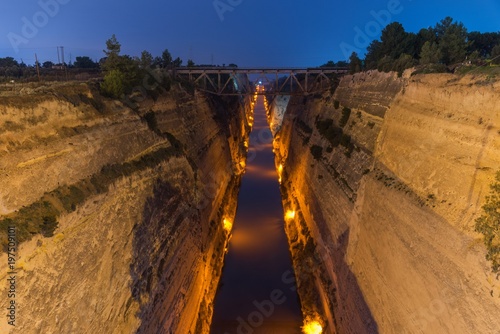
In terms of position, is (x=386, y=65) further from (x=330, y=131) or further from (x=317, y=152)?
(x=317, y=152)

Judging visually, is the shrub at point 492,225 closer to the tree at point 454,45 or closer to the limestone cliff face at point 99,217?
the limestone cliff face at point 99,217

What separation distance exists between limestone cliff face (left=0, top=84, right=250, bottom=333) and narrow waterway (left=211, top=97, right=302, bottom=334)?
170cm

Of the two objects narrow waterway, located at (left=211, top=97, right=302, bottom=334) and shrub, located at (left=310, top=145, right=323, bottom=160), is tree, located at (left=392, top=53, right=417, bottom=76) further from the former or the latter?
narrow waterway, located at (left=211, top=97, right=302, bottom=334)

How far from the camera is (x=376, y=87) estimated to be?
20094 mm

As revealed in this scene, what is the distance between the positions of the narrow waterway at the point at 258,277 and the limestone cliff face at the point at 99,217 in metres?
1.70

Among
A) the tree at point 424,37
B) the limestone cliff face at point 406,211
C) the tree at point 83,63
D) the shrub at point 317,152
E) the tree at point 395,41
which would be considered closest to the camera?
the limestone cliff face at point 406,211

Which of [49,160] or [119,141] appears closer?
[49,160]

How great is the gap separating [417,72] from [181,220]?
45.3ft

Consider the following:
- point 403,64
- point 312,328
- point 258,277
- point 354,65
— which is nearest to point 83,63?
point 354,65

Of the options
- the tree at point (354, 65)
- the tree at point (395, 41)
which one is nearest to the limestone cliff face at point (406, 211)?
the tree at point (354, 65)

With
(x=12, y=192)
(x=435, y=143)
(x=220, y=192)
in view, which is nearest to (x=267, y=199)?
(x=220, y=192)

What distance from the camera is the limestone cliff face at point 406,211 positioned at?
9.13 meters

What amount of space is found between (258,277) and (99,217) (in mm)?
14685

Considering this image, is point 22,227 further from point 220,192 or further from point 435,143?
point 220,192
